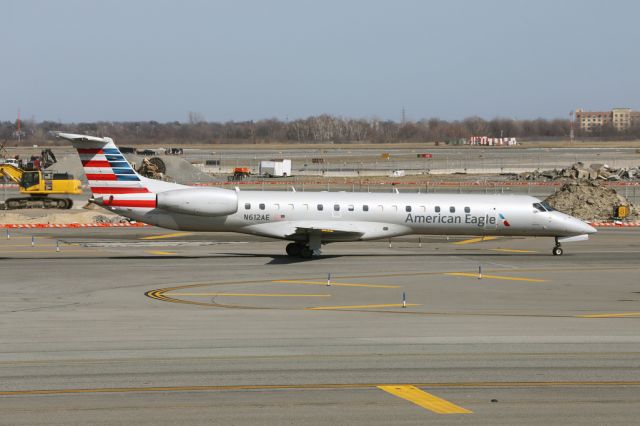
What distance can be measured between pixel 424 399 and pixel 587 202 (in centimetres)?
4520

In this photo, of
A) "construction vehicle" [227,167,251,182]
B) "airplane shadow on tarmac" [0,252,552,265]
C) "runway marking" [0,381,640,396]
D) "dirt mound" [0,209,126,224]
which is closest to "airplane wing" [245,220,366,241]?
"airplane shadow on tarmac" [0,252,552,265]

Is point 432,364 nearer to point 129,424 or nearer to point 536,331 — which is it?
point 536,331

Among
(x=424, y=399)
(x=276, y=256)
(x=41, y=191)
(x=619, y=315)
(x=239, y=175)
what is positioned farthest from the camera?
(x=239, y=175)

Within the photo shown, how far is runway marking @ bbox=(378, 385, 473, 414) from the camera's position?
1462 centimetres

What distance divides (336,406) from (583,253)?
28490 millimetres

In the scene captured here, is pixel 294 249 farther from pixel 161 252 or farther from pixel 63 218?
pixel 63 218

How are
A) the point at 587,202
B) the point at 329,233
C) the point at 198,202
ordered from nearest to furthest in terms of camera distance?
1. the point at 198,202
2. the point at 329,233
3. the point at 587,202

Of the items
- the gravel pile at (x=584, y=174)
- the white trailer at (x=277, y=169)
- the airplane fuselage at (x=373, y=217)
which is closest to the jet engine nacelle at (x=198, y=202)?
the airplane fuselage at (x=373, y=217)

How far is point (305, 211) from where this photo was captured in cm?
3834

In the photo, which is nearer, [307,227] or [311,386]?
[311,386]

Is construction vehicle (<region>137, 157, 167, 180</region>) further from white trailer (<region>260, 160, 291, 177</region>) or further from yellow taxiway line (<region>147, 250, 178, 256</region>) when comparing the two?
yellow taxiway line (<region>147, 250, 178, 256</region>)

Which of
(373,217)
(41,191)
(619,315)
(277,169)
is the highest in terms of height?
(277,169)

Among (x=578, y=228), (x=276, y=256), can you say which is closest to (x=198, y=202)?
(x=276, y=256)

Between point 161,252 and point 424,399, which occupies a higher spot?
point 424,399
